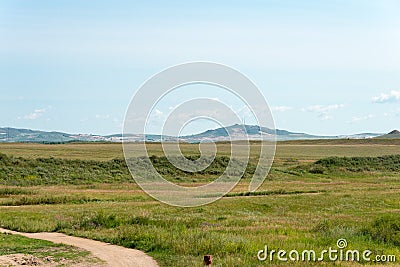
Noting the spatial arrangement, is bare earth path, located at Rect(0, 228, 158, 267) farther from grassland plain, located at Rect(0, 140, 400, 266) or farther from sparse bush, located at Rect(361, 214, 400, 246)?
sparse bush, located at Rect(361, 214, 400, 246)

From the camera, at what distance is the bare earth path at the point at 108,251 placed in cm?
1806

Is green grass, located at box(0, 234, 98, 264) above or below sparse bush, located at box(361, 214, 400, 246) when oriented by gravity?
below

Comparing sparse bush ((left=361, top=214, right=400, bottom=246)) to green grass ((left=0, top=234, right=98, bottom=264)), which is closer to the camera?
green grass ((left=0, top=234, right=98, bottom=264))

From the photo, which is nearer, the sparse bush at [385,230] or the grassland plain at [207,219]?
the grassland plain at [207,219]

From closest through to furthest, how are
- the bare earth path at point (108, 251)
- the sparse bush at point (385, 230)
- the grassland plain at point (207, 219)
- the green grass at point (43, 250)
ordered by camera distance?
the bare earth path at point (108, 251)
the green grass at point (43, 250)
the grassland plain at point (207, 219)
the sparse bush at point (385, 230)

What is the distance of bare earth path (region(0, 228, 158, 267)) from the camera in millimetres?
18062

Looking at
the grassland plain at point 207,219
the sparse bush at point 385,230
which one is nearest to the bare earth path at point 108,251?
the grassland plain at point 207,219

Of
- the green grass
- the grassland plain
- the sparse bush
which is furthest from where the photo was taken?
the sparse bush

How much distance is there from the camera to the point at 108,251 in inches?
794

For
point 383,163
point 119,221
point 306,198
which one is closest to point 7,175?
point 306,198

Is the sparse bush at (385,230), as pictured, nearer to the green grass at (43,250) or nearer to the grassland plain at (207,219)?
the grassland plain at (207,219)

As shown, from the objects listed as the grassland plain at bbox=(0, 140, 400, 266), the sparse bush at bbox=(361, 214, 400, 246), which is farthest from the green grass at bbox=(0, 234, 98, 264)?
the sparse bush at bbox=(361, 214, 400, 246)

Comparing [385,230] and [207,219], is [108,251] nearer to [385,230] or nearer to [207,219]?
[207,219]

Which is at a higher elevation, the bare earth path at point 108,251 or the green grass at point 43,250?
the green grass at point 43,250
